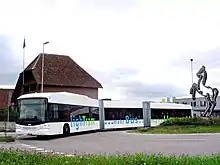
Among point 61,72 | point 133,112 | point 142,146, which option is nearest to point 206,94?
point 133,112

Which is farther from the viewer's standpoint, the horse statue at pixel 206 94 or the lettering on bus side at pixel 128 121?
the lettering on bus side at pixel 128 121

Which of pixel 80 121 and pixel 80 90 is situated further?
pixel 80 90

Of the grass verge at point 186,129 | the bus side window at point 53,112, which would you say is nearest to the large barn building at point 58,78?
the grass verge at point 186,129

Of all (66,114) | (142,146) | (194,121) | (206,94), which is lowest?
(142,146)

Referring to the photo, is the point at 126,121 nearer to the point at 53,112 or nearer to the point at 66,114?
the point at 66,114

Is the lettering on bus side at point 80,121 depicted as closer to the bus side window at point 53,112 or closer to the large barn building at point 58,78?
the bus side window at point 53,112

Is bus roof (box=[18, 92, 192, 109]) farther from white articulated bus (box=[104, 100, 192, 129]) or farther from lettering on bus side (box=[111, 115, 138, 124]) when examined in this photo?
lettering on bus side (box=[111, 115, 138, 124])

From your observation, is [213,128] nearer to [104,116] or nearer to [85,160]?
[104,116]

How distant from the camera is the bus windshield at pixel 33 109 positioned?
98.9 ft

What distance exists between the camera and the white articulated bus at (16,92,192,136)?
3014cm

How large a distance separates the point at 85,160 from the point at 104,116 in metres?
34.5

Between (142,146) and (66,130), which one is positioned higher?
(66,130)

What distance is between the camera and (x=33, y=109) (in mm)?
30500

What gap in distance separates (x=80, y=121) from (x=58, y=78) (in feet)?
91.6
